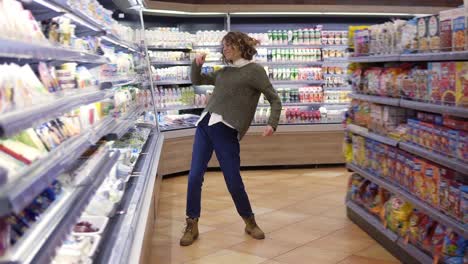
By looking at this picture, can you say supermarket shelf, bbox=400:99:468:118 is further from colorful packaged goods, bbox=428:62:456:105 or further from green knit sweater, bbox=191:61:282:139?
green knit sweater, bbox=191:61:282:139

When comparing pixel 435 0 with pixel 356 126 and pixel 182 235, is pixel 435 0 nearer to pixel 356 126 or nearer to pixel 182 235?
pixel 356 126

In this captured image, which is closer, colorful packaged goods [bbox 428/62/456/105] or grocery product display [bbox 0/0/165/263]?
grocery product display [bbox 0/0/165/263]

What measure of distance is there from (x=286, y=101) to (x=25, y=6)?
641 centimetres

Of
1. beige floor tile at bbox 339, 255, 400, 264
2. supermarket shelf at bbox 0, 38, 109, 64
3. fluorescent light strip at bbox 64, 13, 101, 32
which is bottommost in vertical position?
beige floor tile at bbox 339, 255, 400, 264

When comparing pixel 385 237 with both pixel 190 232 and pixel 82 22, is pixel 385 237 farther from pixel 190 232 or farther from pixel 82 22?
pixel 82 22

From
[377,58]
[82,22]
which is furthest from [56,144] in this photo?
[377,58]

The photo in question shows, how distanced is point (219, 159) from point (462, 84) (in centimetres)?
202

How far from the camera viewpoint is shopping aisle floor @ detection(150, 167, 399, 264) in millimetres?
4375

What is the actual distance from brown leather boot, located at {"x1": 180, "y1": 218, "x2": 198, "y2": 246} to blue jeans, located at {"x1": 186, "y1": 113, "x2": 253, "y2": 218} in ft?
0.16

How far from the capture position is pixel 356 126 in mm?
5234

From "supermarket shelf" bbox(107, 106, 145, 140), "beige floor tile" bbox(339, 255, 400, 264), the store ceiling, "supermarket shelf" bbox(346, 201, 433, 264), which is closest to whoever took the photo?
"supermarket shelf" bbox(107, 106, 145, 140)

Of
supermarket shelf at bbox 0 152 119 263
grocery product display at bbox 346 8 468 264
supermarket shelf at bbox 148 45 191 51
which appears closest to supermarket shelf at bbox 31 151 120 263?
supermarket shelf at bbox 0 152 119 263

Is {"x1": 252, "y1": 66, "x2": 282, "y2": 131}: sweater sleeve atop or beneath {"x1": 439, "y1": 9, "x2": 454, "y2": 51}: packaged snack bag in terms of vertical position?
beneath

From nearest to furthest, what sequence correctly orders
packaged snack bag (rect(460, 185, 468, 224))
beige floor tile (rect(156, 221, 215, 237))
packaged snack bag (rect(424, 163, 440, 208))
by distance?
packaged snack bag (rect(460, 185, 468, 224)) → packaged snack bag (rect(424, 163, 440, 208)) → beige floor tile (rect(156, 221, 215, 237))
